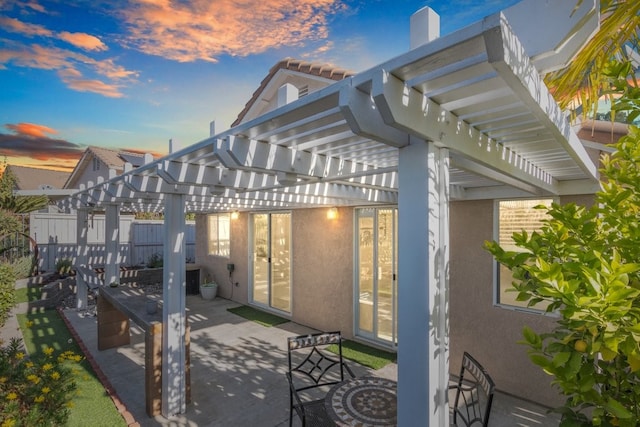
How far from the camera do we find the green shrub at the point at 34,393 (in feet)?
8.89

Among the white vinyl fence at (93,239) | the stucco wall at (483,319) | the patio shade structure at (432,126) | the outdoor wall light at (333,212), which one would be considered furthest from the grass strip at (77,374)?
the stucco wall at (483,319)

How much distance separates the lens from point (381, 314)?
276 inches

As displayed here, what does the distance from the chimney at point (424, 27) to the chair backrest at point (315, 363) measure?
3591mm

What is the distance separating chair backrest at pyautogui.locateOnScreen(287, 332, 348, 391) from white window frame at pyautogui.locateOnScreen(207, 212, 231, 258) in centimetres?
595

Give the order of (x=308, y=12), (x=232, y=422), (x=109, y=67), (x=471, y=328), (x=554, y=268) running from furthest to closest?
(x=109, y=67)
(x=308, y=12)
(x=471, y=328)
(x=232, y=422)
(x=554, y=268)

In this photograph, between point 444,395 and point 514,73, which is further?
point 444,395

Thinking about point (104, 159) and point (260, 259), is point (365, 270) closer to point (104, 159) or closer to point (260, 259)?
point (260, 259)

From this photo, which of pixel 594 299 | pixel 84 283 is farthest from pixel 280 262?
pixel 594 299

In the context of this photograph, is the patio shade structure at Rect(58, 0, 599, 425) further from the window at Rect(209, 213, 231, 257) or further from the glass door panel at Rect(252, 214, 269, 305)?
the window at Rect(209, 213, 231, 257)

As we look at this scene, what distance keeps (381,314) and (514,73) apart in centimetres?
639

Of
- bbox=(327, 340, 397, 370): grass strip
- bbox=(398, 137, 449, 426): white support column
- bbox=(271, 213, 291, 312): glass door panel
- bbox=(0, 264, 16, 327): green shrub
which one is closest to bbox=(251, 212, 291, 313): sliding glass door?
bbox=(271, 213, 291, 312): glass door panel

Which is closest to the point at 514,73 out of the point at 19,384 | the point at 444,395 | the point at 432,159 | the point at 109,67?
the point at 432,159

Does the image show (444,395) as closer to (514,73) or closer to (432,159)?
(432,159)

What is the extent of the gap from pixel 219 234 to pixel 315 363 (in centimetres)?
686
